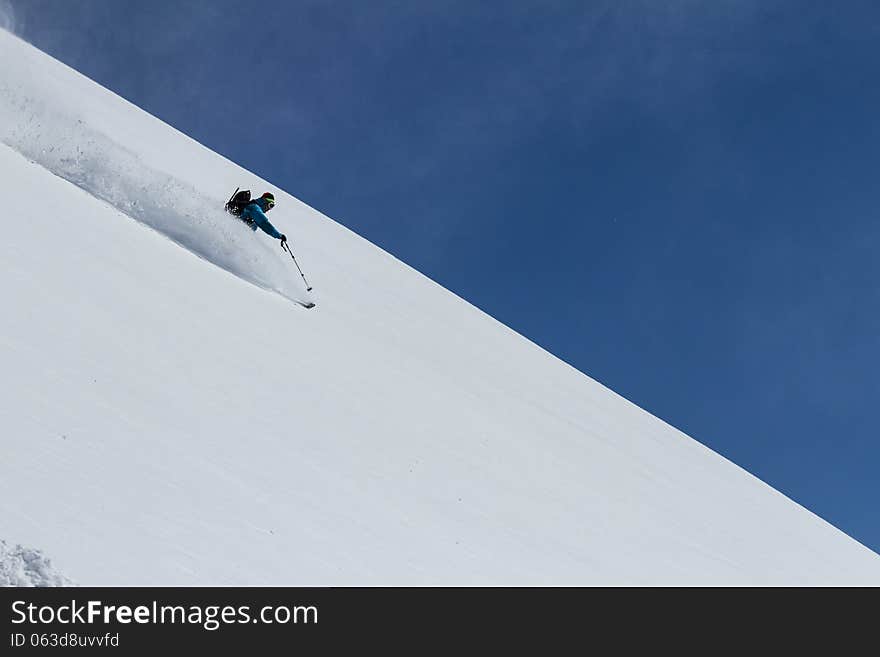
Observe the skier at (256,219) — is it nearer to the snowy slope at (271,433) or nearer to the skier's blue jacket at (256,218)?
the skier's blue jacket at (256,218)

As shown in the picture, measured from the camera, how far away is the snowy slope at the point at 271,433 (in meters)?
3.68

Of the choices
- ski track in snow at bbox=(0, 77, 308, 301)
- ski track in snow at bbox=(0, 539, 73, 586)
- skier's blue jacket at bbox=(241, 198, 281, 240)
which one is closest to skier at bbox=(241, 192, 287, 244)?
skier's blue jacket at bbox=(241, 198, 281, 240)

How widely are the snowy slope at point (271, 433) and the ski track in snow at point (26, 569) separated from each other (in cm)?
7

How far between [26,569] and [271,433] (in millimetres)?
2468

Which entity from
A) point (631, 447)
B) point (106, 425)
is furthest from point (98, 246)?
point (631, 447)

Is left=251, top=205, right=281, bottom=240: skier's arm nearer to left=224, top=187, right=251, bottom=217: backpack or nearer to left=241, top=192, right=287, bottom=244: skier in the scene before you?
left=241, top=192, right=287, bottom=244: skier

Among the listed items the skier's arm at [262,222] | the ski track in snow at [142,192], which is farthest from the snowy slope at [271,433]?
the skier's arm at [262,222]

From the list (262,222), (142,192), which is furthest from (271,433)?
(262,222)

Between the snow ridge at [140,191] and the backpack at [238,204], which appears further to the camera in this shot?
the backpack at [238,204]

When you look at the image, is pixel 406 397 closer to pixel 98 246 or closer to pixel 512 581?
pixel 98 246

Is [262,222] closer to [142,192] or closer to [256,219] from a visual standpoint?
[256,219]

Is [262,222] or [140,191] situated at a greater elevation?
[262,222]

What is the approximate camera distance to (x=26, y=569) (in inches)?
111

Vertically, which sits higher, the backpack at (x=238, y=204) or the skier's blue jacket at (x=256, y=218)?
the backpack at (x=238, y=204)
